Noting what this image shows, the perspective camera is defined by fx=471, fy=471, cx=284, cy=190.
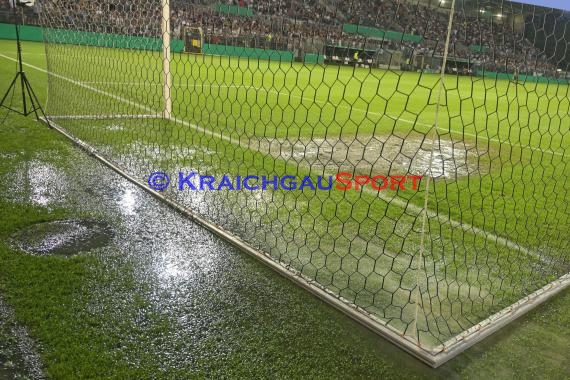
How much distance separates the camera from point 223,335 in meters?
2.10

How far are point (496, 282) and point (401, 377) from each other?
114cm

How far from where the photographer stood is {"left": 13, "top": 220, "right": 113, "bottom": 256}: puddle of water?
2.74 m

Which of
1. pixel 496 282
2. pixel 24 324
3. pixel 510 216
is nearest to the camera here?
pixel 24 324

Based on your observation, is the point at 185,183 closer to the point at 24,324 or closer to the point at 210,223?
the point at 210,223

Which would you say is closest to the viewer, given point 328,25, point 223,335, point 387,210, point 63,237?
point 223,335

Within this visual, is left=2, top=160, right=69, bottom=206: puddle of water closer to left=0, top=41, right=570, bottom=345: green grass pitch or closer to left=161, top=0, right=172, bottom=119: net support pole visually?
left=0, top=41, right=570, bottom=345: green grass pitch

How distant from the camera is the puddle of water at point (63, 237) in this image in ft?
9.00

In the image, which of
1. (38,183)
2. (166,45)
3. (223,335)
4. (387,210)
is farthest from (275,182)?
(166,45)

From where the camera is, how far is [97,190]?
3766mm

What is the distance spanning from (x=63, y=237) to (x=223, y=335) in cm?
140

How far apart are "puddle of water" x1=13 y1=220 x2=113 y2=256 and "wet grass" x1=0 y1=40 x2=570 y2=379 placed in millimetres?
114

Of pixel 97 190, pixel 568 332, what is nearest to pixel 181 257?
pixel 97 190

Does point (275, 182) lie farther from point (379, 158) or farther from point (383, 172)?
point (379, 158)

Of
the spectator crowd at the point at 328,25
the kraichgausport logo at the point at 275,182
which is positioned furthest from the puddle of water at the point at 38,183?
the spectator crowd at the point at 328,25
